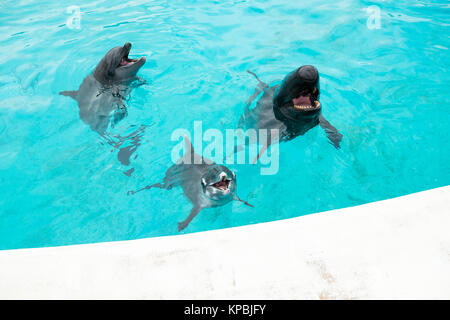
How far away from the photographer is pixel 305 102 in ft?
13.6

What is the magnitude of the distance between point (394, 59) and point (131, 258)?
6855 mm

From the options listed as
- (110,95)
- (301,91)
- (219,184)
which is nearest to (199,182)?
(219,184)

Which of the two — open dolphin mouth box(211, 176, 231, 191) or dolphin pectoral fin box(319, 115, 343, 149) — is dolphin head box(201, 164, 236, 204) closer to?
open dolphin mouth box(211, 176, 231, 191)

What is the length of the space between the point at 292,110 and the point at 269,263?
288 centimetres

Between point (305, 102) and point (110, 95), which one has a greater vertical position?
point (110, 95)

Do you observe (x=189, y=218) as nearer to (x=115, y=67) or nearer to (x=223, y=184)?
(x=223, y=184)

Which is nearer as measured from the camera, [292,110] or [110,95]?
[292,110]

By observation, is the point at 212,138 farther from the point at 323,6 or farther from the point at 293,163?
the point at 323,6

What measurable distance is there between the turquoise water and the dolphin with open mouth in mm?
280

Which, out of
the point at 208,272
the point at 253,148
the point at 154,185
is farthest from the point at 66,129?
the point at 208,272

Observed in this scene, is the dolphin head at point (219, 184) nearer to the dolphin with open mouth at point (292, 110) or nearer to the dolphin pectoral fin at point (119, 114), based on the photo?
the dolphin with open mouth at point (292, 110)

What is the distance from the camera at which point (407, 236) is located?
5.68ft

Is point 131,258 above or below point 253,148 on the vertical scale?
above

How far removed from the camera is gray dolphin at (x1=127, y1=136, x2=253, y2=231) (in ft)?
11.0
